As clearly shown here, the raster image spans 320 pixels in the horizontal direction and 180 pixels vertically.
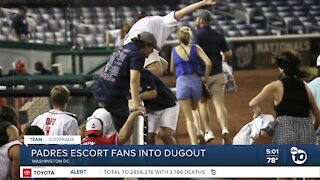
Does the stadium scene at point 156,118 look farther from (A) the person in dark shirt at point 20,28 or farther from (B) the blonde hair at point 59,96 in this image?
(A) the person in dark shirt at point 20,28

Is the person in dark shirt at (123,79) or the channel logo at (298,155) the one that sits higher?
the person in dark shirt at (123,79)

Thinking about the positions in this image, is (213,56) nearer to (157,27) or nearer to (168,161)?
(157,27)

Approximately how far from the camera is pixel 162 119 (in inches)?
409

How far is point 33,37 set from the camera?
83.6 feet

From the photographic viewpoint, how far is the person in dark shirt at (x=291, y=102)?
8.05 meters

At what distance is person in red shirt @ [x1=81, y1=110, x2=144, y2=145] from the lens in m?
8.02

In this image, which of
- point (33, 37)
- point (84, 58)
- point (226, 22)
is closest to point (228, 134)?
point (84, 58)

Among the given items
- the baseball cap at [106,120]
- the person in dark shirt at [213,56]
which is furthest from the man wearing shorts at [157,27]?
the person in dark shirt at [213,56]

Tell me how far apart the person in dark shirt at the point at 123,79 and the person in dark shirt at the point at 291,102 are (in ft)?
3.54

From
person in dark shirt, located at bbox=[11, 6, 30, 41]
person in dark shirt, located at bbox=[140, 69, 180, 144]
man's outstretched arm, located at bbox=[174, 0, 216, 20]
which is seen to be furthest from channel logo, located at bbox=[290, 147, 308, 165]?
person in dark shirt, located at bbox=[11, 6, 30, 41]

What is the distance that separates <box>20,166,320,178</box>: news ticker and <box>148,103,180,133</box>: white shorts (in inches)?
105

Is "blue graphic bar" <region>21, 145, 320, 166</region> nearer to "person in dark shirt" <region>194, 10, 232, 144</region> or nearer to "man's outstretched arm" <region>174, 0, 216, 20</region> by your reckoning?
"man's outstretched arm" <region>174, 0, 216, 20</region>

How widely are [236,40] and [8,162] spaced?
61.6ft

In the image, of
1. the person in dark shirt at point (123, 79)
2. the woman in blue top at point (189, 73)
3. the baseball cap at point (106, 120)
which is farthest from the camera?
the woman in blue top at point (189, 73)
